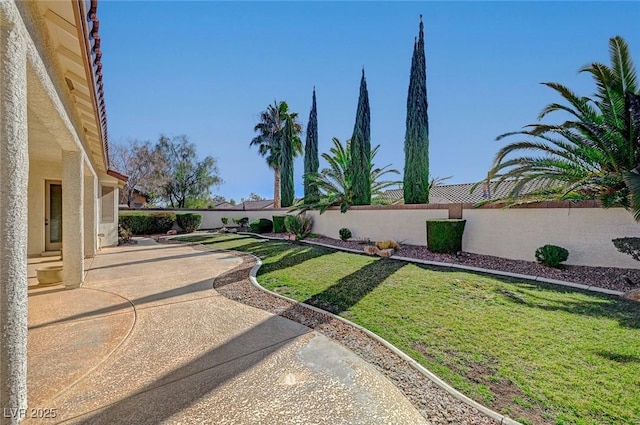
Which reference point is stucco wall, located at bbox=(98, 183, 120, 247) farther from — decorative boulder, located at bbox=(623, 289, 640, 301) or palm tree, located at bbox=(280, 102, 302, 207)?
decorative boulder, located at bbox=(623, 289, 640, 301)

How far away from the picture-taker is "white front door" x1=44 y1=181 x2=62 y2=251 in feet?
33.4

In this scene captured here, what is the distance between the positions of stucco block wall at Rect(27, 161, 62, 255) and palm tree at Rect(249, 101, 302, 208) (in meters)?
16.6

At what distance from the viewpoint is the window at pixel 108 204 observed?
12508 millimetres

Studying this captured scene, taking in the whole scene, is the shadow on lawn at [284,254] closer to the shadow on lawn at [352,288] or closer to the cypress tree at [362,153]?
the shadow on lawn at [352,288]

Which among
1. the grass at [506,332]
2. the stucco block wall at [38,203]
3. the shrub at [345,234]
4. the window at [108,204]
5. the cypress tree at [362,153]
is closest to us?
the grass at [506,332]

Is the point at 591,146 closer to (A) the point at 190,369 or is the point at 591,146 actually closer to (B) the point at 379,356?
(B) the point at 379,356

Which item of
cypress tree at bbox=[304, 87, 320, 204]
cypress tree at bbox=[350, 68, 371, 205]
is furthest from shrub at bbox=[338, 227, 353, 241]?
cypress tree at bbox=[304, 87, 320, 204]

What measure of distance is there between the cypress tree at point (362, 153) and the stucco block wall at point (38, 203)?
12084 mm

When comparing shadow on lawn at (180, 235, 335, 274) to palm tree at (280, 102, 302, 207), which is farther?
palm tree at (280, 102, 302, 207)

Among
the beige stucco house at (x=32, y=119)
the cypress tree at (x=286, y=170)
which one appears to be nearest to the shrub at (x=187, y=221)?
the cypress tree at (x=286, y=170)

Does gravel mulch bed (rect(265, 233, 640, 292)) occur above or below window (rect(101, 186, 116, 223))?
below

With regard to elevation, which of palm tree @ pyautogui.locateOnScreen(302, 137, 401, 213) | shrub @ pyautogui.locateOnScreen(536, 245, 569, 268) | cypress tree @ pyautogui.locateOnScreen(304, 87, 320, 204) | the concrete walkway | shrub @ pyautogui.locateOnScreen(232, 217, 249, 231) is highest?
cypress tree @ pyautogui.locateOnScreen(304, 87, 320, 204)

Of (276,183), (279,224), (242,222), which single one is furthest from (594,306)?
(276,183)

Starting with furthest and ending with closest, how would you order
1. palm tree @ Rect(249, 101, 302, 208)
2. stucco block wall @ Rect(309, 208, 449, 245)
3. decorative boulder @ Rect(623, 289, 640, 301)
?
palm tree @ Rect(249, 101, 302, 208)
stucco block wall @ Rect(309, 208, 449, 245)
decorative boulder @ Rect(623, 289, 640, 301)
